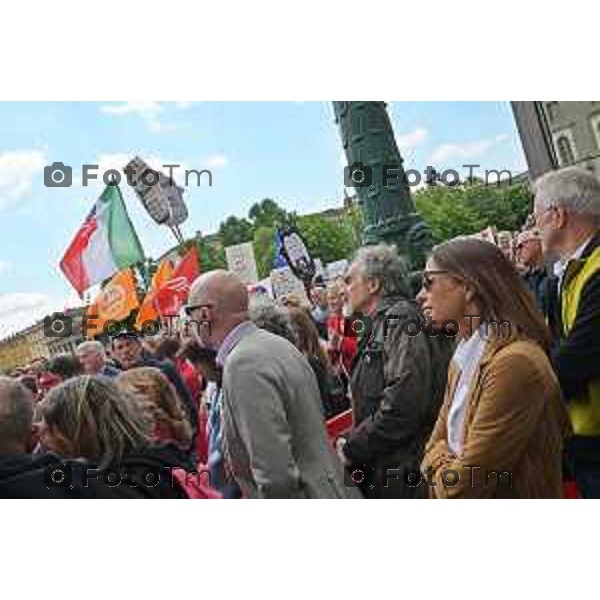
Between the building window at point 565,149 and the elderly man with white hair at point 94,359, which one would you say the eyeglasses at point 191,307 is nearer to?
the elderly man with white hair at point 94,359

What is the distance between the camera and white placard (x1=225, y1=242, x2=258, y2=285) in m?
2.41

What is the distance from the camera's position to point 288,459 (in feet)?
6.10

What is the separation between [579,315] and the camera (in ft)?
6.94

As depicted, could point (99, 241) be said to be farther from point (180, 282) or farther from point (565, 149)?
point (565, 149)

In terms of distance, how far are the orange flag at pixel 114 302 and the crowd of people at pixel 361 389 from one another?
71 mm

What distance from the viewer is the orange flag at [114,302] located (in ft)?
8.24

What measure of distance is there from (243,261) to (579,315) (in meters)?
0.95

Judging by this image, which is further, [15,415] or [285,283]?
[285,283]

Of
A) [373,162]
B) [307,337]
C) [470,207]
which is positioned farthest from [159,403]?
[470,207]

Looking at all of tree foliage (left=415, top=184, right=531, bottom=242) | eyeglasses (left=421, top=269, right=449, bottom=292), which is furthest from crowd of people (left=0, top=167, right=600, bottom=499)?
tree foliage (left=415, top=184, right=531, bottom=242)

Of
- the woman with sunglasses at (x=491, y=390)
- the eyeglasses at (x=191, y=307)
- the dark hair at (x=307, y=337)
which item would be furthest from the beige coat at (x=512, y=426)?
the eyeglasses at (x=191, y=307)

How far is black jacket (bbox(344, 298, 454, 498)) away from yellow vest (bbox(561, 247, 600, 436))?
0.32 metres

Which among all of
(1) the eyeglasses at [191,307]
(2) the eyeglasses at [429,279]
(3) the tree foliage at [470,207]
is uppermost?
(3) the tree foliage at [470,207]

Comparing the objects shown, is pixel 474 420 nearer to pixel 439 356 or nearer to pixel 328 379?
pixel 439 356
